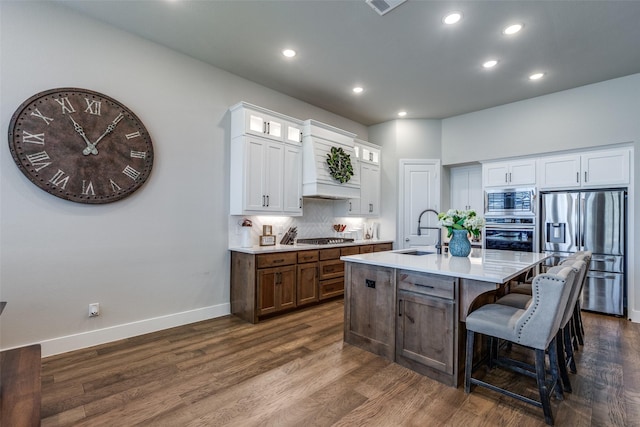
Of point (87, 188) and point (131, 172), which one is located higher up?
→ point (131, 172)

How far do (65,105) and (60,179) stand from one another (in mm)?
677

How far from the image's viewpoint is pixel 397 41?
10.8 ft

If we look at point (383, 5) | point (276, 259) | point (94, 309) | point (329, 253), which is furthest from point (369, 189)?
point (94, 309)

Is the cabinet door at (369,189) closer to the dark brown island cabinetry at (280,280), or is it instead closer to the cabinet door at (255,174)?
the dark brown island cabinetry at (280,280)

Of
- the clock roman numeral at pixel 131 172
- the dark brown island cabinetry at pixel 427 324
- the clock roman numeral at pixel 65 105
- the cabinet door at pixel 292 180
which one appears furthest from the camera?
the cabinet door at pixel 292 180

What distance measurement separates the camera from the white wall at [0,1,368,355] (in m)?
2.64

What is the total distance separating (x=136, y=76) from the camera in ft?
10.8

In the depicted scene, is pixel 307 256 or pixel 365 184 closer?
pixel 307 256

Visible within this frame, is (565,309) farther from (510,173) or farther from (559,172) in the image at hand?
(510,173)

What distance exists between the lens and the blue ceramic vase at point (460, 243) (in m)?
3.05

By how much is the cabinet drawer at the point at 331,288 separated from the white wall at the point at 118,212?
4.25ft

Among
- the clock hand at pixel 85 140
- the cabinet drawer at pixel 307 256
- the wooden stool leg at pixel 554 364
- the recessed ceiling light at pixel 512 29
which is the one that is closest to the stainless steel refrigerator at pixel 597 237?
the recessed ceiling light at pixel 512 29

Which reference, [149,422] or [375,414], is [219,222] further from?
[375,414]

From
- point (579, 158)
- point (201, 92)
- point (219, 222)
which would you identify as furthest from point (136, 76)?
point (579, 158)
